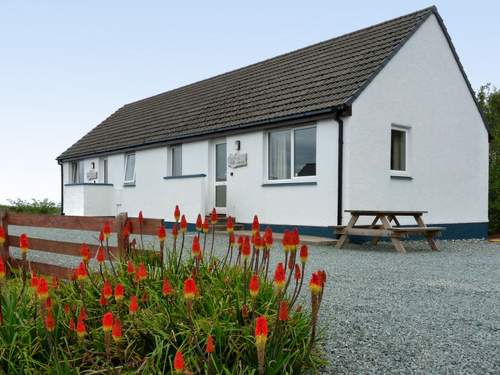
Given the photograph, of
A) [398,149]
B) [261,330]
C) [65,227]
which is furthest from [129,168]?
[261,330]

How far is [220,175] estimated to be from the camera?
48.0 ft

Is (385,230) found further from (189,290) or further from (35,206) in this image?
(35,206)

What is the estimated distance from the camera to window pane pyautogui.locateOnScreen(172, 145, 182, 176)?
16219mm

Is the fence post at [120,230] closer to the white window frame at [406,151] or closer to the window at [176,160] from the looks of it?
the white window frame at [406,151]

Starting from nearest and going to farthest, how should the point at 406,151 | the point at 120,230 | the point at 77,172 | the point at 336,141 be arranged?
the point at 120,230
the point at 336,141
the point at 406,151
the point at 77,172

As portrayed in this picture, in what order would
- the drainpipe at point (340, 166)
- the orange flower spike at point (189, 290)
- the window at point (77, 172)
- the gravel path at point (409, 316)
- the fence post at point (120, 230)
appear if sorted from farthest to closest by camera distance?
the window at point (77, 172) → the drainpipe at point (340, 166) → the fence post at point (120, 230) → the gravel path at point (409, 316) → the orange flower spike at point (189, 290)

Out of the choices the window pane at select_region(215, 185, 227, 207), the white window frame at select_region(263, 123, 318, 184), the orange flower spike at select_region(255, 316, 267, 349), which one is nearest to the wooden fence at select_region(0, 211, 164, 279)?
the orange flower spike at select_region(255, 316, 267, 349)

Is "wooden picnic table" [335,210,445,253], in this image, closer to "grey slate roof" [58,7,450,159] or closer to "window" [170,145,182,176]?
"grey slate roof" [58,7,450,159]

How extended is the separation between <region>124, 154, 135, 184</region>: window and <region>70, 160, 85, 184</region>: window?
13.8 feet

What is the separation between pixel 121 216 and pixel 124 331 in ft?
6.25

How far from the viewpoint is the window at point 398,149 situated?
12.6 meters

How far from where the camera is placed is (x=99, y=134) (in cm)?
2228

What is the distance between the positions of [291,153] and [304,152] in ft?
1.12

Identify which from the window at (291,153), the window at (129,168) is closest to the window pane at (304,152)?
the window at (291,153)
